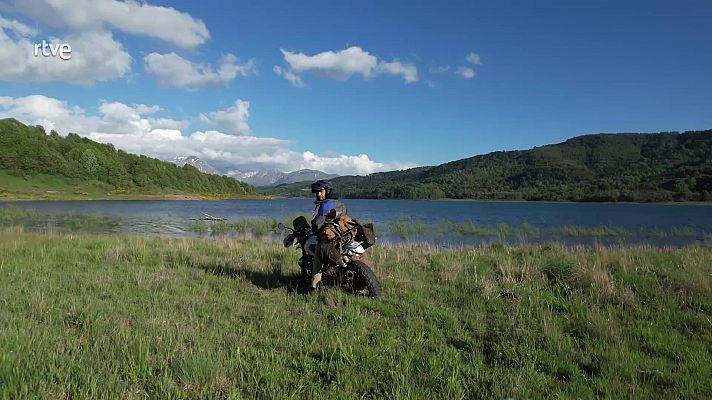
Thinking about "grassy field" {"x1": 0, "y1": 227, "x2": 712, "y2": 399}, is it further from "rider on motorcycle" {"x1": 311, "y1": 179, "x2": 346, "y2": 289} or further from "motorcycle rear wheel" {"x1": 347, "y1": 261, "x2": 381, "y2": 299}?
"rider on motorcycle" {"x1": 311, "y1": 179, "x2": 346, "y2": 289}

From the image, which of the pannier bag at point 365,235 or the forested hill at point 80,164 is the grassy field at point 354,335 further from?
the forested hill at point 80,164

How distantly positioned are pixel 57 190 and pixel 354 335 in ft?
373

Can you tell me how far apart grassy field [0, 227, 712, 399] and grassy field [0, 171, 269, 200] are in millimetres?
91585

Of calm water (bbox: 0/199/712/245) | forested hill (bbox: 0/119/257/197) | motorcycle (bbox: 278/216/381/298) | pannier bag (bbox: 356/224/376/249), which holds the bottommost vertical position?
calm water (bbox: 0/199/712/245)

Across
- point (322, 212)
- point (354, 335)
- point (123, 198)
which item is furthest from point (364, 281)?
point (123, 198)

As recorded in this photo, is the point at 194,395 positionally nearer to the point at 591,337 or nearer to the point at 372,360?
the point at 372,360

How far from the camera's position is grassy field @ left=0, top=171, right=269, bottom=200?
8669cm

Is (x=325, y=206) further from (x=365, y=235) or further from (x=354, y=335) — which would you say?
(x=354, y=335)

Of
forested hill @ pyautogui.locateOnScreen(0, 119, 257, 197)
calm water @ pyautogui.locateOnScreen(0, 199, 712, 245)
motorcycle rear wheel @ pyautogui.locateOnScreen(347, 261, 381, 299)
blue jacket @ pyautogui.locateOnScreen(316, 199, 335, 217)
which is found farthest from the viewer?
forested hill @ pyautogui.locateOnScreen(0, 119, 257, 197)

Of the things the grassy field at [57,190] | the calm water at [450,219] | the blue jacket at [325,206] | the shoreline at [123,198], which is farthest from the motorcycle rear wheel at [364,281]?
the grassy field at [57,190]

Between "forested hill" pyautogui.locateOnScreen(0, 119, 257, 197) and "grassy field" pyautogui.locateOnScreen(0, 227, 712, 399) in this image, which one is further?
"forested hill" pyautogui.locateOnScreen(0, 119, 257, 197)

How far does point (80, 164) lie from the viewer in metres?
111

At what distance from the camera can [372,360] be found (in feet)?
14.1

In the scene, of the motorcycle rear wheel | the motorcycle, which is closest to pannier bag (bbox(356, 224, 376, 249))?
the motorcycle
